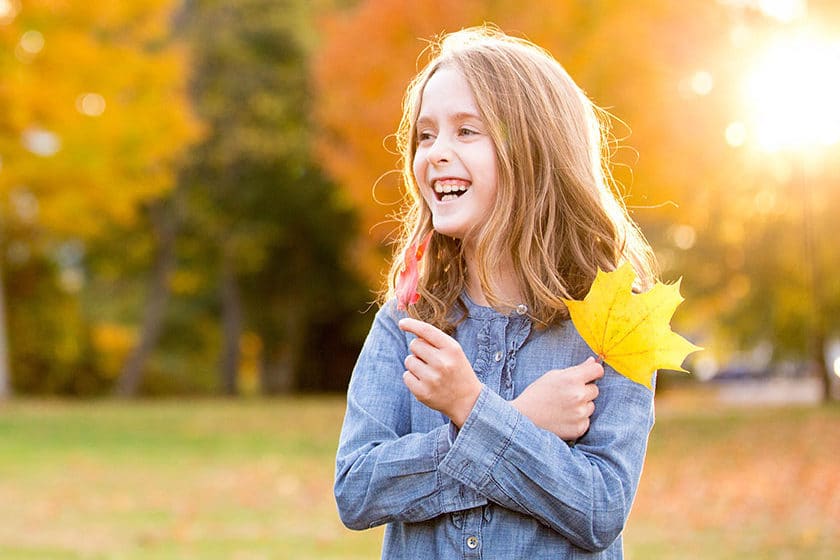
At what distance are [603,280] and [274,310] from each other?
83.4ft

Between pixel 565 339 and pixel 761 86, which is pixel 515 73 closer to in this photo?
pixel 565 339

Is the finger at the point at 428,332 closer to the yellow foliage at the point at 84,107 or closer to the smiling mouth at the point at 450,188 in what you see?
the smiling mouth at the point at 450,188

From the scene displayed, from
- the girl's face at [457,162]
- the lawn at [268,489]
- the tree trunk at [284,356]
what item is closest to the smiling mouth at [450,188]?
the girl's face at [457,162]

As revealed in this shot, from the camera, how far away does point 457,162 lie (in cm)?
206

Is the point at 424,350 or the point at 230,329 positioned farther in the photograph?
the point at 230,329

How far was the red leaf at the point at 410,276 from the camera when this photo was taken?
205 centimetres

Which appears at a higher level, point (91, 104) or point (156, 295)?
point (91, 104)

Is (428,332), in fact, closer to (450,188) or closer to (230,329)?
(450,188)

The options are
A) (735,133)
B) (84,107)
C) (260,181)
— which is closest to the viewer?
(735,133)

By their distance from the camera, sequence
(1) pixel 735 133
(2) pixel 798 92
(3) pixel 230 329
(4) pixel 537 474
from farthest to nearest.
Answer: (3) pixel 230 329
(1) pixel 735 133
(2) pixel 798 92
(4) pixel 537 474

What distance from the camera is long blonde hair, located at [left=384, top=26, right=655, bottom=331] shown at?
2062 mm

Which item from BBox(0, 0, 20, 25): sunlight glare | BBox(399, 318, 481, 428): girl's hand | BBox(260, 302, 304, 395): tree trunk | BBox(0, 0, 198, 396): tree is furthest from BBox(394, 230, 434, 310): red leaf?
BBox(260, 302, 304, 395): tree trunk

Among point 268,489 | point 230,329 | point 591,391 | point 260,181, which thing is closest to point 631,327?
point 591,391

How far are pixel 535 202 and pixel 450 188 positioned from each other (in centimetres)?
16
